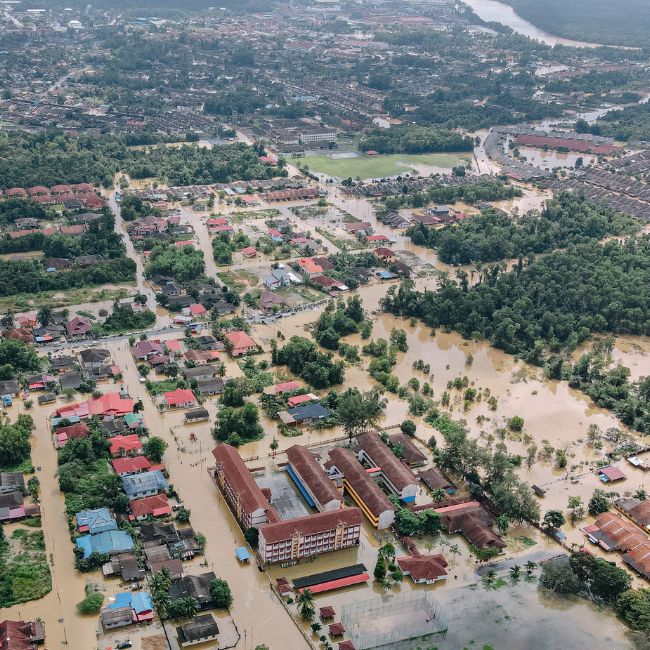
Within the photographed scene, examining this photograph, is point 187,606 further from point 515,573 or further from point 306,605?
point 515,573

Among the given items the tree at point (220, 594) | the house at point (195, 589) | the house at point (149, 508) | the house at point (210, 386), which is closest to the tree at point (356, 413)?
the house at point (210, 386)

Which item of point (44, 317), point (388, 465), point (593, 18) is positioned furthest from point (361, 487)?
point (593, 18)

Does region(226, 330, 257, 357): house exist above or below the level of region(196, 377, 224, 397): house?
above

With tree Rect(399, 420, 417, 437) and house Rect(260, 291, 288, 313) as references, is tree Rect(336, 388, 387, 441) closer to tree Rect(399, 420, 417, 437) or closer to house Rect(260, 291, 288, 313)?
tree Rect(399, 420, 417, 437)

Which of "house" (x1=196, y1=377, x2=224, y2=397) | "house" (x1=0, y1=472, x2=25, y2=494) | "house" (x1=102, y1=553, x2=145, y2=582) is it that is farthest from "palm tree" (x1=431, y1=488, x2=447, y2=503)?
"house" (x1=0, y1=472, x2=25, y2=494)

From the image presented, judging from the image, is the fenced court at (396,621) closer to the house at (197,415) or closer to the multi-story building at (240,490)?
the multi-story building at (240,490)
